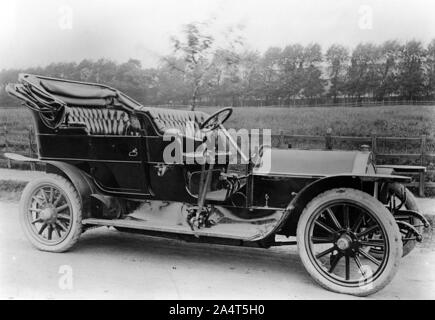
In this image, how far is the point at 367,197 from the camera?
136 inches

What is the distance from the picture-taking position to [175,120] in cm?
490

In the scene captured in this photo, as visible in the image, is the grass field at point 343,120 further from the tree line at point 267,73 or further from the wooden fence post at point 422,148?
the tree line at point 267,73

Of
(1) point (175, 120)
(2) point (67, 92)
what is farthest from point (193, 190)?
(2) point (67, 92)

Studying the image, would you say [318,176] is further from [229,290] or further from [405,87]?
[405,87]

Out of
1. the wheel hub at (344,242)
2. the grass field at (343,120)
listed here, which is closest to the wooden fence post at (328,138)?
the grass field at (343,120)

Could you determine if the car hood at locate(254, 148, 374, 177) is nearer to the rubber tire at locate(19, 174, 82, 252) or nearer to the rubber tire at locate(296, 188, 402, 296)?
the rubber tire at locate(296, 188, 402, 296)

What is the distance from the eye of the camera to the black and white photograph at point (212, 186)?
358cm

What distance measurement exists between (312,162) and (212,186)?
0.99 meters

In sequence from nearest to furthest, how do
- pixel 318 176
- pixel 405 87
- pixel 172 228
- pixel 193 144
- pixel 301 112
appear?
pixel 318 176
pixel 172 228
pixel 193 144
pixel 405 87
pixel 301 112

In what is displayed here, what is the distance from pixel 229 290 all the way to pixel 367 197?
131cm

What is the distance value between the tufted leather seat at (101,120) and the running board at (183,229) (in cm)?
90

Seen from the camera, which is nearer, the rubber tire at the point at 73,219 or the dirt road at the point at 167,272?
the dirt road at the point at 167,272

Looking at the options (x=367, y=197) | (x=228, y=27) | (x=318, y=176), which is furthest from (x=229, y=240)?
(x=228, y=27)

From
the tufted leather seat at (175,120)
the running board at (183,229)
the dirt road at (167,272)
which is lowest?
the dirt road at (167,272)
